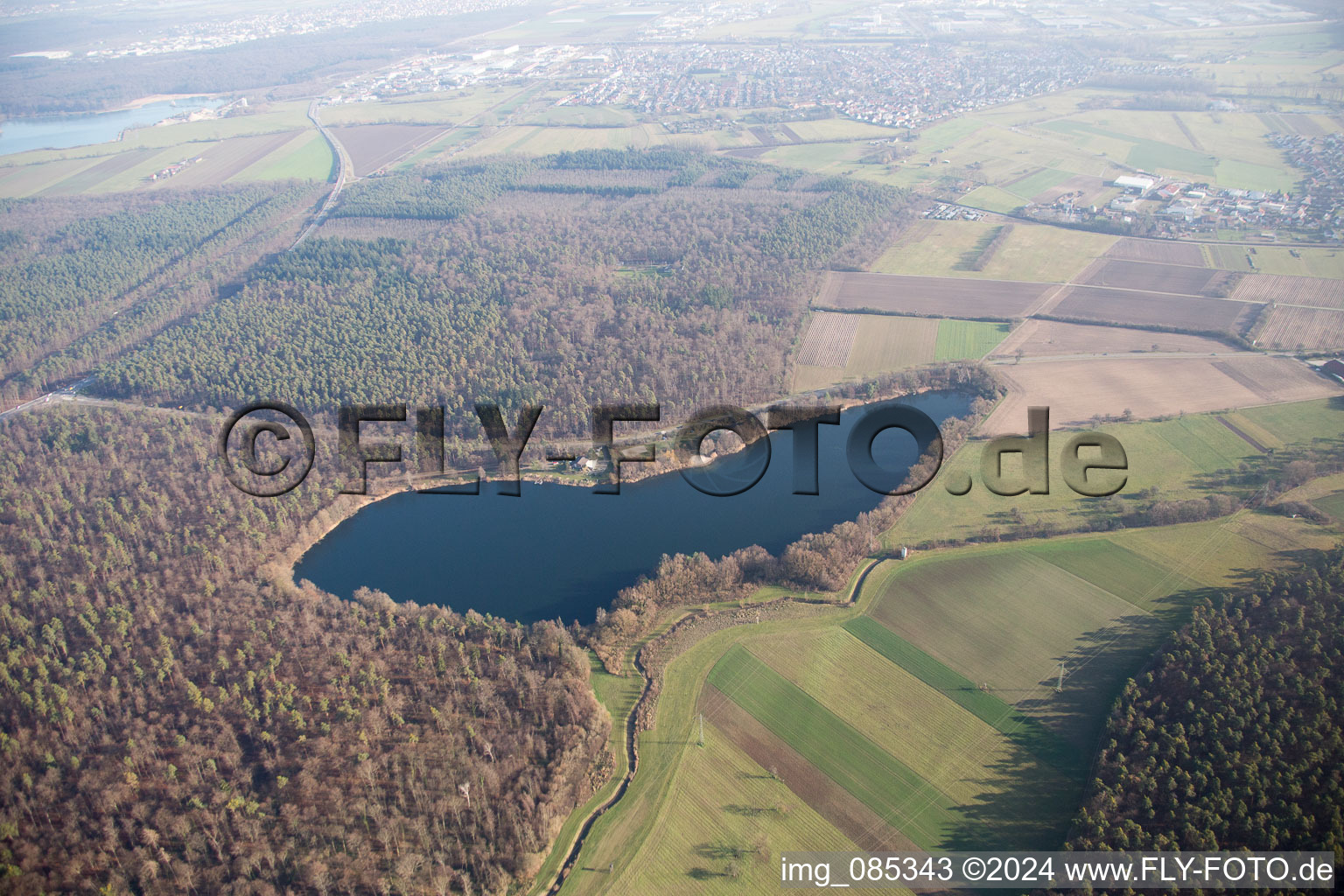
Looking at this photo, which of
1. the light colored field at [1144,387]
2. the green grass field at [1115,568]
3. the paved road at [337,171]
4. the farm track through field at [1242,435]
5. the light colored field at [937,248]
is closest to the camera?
the green grass field at [1115,568]

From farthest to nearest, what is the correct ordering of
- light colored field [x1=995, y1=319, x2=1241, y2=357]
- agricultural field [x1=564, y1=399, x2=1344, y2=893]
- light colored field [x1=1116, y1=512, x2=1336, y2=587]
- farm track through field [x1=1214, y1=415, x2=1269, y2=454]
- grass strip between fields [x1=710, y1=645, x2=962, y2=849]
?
light colored field [x1=995, y1=319, x2=1241, y2=357] < farm track through field [x1=1214, y1=415, x2=1269, y2=454] < light colored field [x1=1116, y1=512, x2=1336, y2=587] < grass strip between fields [x1=710, y1=645, x2=962, y2=849] < agricultural field [x1=564, y1=399, x2=1344, y2=893]

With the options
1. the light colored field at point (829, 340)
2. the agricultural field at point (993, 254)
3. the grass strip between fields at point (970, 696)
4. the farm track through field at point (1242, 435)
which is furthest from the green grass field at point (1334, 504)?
the agricultural field at point (993, 254)

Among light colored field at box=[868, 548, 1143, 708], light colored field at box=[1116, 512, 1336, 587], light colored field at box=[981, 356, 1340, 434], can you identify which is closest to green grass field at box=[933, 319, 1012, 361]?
light colored field at box=[981, 356, 1340, 434]

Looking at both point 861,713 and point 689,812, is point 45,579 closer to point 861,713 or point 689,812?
point 689,812

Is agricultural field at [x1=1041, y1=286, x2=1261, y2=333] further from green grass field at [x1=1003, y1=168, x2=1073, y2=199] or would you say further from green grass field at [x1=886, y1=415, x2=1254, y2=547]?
green grass field at [x1=1003, y1=168, x2=1073, y2=199]

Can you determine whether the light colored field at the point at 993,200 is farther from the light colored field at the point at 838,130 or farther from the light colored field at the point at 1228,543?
the light colored field at the point at 1228,543

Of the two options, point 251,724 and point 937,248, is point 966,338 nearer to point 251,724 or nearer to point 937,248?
point 937,248
